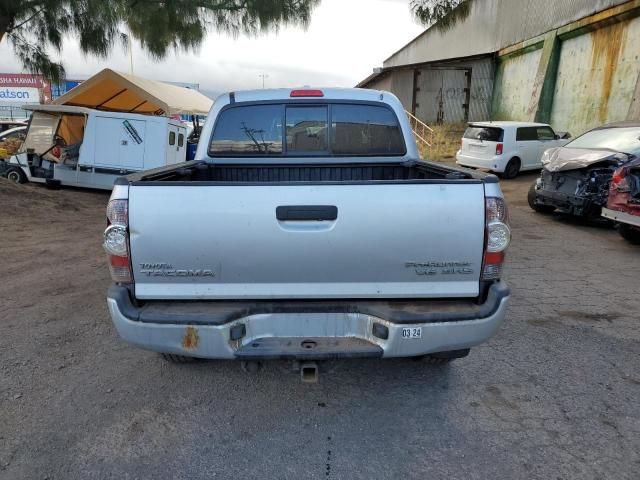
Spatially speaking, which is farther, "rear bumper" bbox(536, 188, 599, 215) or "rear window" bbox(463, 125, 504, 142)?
"rear window" bbox(463, 125, 504, 142)

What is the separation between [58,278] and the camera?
541 cm

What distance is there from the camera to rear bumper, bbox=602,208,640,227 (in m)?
6.49

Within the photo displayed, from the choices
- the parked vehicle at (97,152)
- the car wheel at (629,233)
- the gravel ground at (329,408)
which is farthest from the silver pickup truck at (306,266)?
the parked vehicle at (97,152)

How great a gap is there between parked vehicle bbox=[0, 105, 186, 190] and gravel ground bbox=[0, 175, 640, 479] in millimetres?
8276

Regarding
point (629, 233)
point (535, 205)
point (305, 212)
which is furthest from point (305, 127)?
point (535, 205)

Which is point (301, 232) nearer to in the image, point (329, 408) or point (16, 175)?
point (329, 408)

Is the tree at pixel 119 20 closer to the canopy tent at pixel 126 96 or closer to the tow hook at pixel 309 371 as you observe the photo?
the canopy tent at pixel 126 96

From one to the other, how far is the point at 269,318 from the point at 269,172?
1836mm

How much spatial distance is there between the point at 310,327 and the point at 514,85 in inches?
796

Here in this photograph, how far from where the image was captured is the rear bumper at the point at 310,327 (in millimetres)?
2451

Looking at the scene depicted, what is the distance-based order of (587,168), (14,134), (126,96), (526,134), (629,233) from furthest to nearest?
(126,96) < (14,134) < (526,134) < (587,168) < (629,233)

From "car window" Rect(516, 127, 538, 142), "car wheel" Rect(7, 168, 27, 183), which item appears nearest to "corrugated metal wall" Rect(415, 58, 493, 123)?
"car window" Rect(516, 127, 538, 142)

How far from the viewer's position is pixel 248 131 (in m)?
4.05

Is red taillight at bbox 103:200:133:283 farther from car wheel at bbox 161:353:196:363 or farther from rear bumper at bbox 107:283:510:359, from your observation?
car wheel at bbox 161:353:196:363
